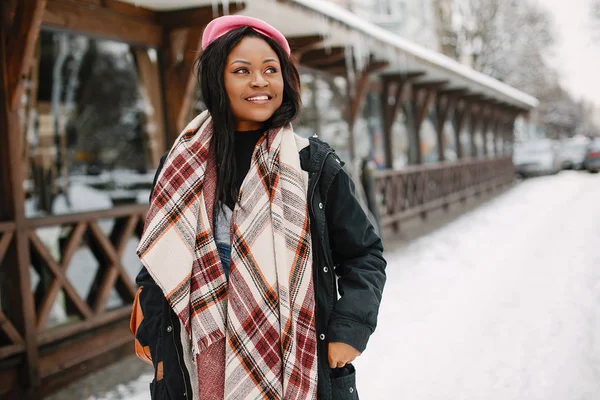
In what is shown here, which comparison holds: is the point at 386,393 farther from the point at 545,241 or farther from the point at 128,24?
the point at 545,241

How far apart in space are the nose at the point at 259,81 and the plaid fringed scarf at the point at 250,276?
0.22 m

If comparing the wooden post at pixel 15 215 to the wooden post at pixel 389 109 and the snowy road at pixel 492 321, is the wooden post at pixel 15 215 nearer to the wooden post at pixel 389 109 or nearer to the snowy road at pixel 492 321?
the snowy road at pixel 492 321

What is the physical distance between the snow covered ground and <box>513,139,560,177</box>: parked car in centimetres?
1672

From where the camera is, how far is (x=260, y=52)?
1.79m

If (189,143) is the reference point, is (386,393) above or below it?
below

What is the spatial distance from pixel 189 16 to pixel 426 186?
8.38 m

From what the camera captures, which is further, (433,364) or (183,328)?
(433,364)

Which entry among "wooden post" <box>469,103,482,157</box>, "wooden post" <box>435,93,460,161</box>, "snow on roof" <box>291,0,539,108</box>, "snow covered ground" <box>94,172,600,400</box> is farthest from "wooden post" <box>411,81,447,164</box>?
"wooden post" <box>469,103,482,157</box>

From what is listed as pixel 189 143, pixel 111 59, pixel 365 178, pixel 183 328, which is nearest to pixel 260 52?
pixel 189 143

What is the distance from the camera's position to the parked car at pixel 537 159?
2533cm

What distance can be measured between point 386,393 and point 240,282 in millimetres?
2546

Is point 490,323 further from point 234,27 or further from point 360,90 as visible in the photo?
point 360,90

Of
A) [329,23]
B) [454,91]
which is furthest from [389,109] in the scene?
[329,23]

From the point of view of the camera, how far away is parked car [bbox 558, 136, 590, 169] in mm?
26953
